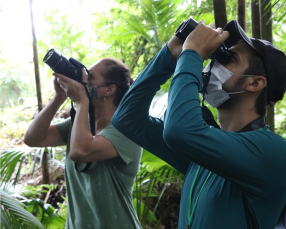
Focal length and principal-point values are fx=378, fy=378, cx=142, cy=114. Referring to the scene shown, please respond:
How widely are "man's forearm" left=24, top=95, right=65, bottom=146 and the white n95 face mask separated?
0.91m

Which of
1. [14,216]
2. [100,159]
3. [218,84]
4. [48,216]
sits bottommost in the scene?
[48,216]

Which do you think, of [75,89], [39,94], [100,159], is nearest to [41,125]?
[75,89]

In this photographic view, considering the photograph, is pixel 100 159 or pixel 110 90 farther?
pixel 110 90

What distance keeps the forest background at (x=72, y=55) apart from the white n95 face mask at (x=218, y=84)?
1.84 ft

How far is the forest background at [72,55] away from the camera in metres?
2.09

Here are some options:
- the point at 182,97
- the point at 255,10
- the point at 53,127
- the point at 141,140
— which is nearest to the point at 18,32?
the point at 53,127

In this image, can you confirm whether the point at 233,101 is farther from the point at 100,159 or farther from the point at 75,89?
the point at 75,89

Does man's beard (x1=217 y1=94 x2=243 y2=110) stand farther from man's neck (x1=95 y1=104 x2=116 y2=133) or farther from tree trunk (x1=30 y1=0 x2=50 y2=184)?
tree trunk (x1=30 y1=0 x2=50 y2=184)

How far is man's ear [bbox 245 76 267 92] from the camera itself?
98 cm

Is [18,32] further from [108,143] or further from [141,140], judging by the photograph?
[141,140]

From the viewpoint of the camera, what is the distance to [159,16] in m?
2.71

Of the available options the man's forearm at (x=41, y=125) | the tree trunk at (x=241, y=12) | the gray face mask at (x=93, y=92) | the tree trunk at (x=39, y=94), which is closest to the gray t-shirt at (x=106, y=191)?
the gray face mask at (x=93, y=92)

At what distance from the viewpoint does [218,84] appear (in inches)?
39.1

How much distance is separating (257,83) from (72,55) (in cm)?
314
